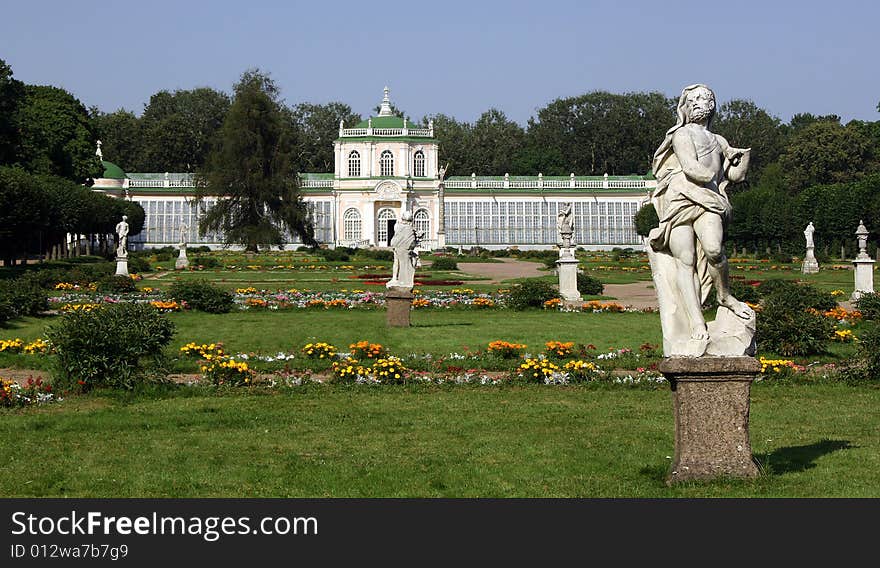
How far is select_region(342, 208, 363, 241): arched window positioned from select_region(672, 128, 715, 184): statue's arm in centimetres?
8195

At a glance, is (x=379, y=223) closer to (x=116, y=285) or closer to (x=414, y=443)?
(x=116, y=285)

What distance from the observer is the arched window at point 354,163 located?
3629 inches

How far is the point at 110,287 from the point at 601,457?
2354 centimetres

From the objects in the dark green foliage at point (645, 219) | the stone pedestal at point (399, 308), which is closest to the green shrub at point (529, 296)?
the stone pedestal at point (399, 308)

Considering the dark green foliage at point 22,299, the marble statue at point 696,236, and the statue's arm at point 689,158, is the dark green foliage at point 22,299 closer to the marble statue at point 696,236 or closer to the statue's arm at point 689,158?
the marble statue at point 696,236

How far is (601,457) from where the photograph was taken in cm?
968

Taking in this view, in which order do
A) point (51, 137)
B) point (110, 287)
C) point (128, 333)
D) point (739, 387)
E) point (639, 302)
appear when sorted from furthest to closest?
1. point (51, 137)
2. point (110, 287)
3. point (639, 302)
4. point (128, 333)
5. point (739, 387)

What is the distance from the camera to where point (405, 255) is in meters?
22.6

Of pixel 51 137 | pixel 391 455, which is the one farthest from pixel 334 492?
pixel 51 137

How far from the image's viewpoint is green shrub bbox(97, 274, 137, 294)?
1214 inches

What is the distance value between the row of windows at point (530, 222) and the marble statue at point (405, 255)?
2707 inches

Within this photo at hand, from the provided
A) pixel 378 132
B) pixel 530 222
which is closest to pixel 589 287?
pixel 530 222

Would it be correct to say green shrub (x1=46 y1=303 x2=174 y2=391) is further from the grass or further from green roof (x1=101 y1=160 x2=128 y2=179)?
green roof (x1=101 y1=160 x2=128 y2=179)

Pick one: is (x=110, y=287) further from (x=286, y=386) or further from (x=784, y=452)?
(x=784, y=452)
